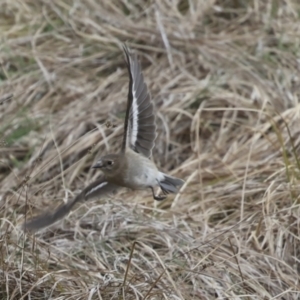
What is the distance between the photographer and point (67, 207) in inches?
144

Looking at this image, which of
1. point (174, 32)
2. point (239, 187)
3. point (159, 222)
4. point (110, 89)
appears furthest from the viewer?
point (174, 32)

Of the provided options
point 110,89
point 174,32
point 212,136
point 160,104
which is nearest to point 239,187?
point 212,136

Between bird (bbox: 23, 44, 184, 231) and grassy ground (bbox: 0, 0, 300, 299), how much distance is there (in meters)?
0.18

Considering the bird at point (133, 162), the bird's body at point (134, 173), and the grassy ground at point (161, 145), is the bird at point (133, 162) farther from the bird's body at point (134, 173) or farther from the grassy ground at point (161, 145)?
the grassy ground at point (161, 145)

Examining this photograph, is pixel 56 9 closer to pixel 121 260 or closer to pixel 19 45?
pixel 19 45

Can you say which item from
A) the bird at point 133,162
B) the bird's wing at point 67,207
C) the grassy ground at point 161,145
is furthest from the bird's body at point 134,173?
the grassy ground at point 161,145

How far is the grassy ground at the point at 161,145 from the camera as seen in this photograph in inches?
137

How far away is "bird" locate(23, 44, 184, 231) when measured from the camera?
352 centimetres

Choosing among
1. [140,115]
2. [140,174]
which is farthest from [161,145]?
[140,115]

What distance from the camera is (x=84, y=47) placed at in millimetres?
6078

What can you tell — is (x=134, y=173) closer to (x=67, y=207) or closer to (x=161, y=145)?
(x=67, y=207)

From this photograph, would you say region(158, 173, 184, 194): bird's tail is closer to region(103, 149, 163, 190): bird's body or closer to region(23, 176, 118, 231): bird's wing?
region(103, 149, 163, 190): bird's body

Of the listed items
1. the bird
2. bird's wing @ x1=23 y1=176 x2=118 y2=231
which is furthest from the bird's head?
bird's wing @ x1=23 y1=176 x2=118 y2=231

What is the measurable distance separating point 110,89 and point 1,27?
1050 mm
